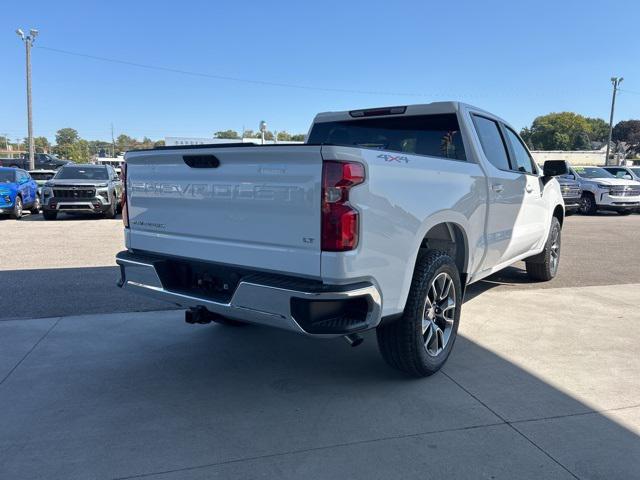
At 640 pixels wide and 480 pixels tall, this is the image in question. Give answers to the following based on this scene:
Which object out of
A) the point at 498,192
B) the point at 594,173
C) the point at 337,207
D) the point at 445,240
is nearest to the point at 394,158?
the point at 337,207

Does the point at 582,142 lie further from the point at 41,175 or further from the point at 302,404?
the point at 302,404

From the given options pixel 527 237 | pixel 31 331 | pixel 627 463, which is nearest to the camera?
pixel 627 463

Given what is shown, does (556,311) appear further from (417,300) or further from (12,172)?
(12,172)

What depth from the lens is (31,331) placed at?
482 cm

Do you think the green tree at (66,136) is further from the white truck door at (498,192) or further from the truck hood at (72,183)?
the white truck door at (498,192)

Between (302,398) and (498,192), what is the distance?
2567mm

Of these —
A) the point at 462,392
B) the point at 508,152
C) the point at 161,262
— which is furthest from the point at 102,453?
the point at 508,152

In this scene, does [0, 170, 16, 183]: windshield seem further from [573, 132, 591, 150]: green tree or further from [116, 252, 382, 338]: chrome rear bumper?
[573, 132, 591, 150]: green tree

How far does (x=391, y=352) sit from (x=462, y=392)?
0.56m

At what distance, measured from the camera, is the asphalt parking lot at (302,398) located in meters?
2.78

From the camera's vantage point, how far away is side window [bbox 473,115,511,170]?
4801 millimetres

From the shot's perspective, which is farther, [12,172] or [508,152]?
[12,172]

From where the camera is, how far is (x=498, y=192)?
4715 mm

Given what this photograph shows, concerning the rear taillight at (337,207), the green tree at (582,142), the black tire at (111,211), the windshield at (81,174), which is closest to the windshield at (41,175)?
the windshield at (81,174)
